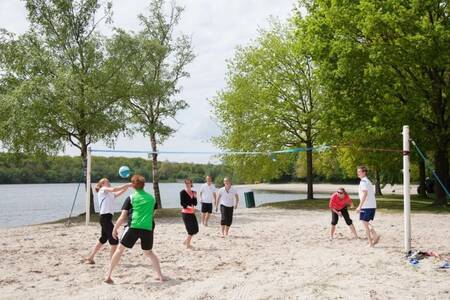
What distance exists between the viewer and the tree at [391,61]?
2066cm

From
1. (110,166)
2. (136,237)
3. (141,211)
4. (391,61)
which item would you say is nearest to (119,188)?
(141,211)

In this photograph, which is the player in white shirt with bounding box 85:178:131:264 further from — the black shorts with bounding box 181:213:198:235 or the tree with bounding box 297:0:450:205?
the tree with bounding box 297:0:450:205

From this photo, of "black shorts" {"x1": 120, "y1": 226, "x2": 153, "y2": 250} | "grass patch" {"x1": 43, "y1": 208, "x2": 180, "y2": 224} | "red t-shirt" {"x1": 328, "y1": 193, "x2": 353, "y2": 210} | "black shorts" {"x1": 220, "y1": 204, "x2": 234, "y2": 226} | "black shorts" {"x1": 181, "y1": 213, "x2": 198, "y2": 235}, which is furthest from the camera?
"grass patch" {"x1": 43, "y1": 208, "x2": 180, "y2": 224}

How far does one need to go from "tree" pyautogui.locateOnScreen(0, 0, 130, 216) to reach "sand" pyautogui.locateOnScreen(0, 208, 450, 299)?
5804 millimetres

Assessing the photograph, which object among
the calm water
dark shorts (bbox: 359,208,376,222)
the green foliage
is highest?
the green foliage

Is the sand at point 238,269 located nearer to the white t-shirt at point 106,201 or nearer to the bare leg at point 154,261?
the bare leg at point 154,261

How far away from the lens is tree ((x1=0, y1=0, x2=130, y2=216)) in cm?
1812

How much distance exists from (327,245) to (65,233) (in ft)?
25.1

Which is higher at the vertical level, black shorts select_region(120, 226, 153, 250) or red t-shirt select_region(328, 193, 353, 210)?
red t-shirt select_region(328, 193, 353, 210)

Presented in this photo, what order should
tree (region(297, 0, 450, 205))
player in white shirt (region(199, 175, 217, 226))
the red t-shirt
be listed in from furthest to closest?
tree (region(297, 0, 450, 205)) → player in white shirt (region(199, 175, 217, 226)) → the red t-shirt

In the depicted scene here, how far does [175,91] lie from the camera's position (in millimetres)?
25203

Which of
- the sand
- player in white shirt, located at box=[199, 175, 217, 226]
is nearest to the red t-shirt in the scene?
the sand

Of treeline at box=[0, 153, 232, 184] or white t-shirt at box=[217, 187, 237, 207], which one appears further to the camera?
treeline at box=[0, 153, 232, 184]

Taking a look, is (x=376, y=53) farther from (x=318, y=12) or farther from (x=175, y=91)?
(x=175, y=91)
